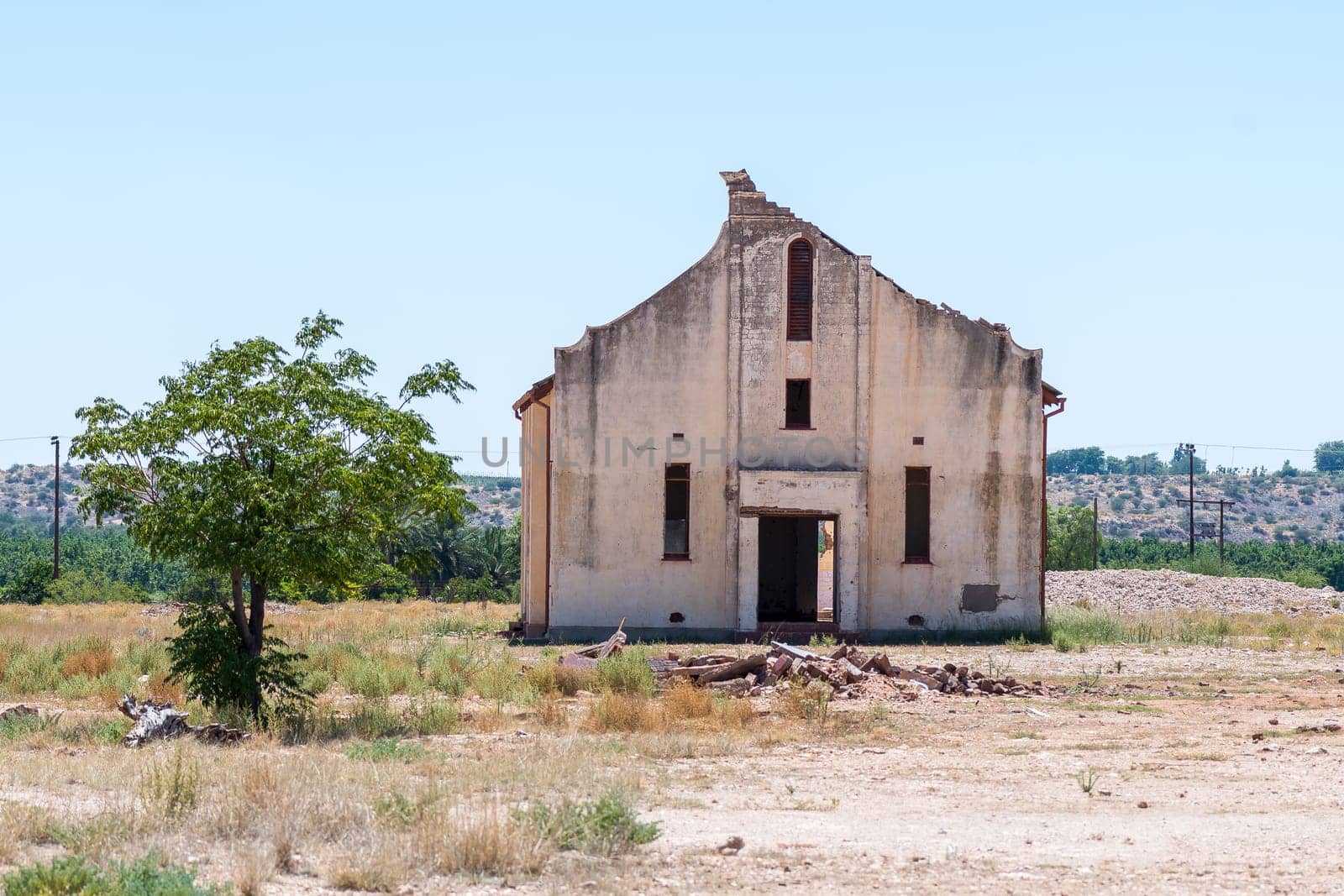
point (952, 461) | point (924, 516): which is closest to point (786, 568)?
point (924, 516)

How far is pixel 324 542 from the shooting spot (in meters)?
15.6

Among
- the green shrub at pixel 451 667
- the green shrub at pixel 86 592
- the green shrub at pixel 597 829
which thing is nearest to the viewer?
the green shrub at pixel 597 829

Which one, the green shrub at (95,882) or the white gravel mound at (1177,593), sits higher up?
the white gravel mound at (1177,593)

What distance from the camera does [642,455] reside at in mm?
28500

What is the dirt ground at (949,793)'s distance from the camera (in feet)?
30.1

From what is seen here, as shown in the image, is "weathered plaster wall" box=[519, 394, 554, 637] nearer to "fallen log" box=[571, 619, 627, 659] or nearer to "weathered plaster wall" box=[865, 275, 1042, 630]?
"fallen log" box=[571, 619, 627, 659]

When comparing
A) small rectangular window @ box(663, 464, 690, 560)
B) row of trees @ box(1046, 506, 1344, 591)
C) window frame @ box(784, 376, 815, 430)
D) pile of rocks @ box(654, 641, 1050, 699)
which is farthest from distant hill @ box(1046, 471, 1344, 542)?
pile of rocks @ box(654, 641, 1050, 699)

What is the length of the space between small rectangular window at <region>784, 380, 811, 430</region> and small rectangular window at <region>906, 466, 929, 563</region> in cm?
238

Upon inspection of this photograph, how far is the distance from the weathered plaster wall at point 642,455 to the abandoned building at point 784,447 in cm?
4

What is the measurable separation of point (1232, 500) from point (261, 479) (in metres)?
157

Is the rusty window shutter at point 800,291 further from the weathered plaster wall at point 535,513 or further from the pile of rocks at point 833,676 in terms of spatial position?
the pile of rocks at point 833,676

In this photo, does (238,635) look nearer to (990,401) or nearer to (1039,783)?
(1039,783)

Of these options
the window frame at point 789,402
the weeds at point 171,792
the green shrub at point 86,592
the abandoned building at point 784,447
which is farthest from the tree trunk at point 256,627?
the green shrub at point 86,592

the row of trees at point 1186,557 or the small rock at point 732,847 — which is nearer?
the small rock at point 732,847
